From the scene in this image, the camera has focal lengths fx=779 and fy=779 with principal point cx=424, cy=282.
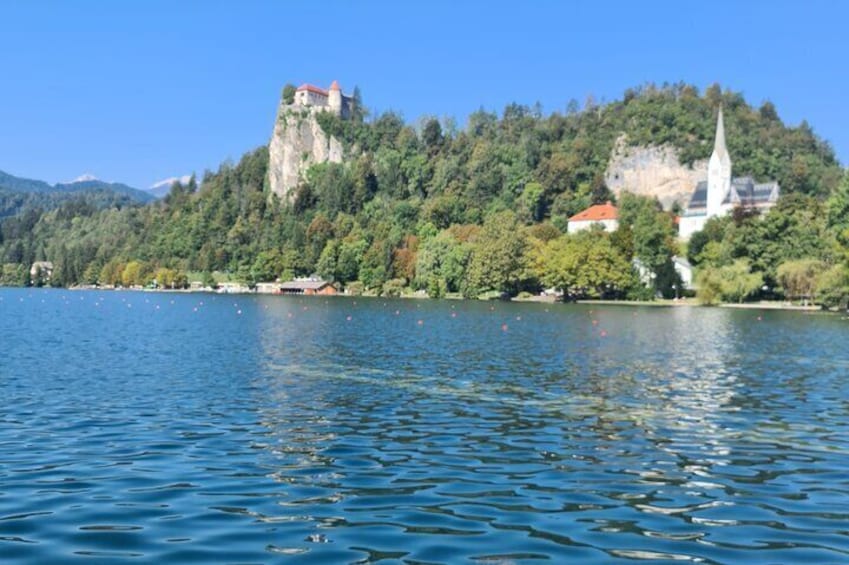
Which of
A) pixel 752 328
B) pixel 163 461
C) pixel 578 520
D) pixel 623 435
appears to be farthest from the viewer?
pixel 752 328

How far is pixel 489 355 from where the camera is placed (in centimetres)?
4294

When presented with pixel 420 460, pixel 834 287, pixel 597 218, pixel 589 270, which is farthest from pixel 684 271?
pixel 420 460

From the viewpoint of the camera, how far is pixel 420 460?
58.5 feet

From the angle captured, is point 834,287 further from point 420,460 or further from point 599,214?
point 599,214

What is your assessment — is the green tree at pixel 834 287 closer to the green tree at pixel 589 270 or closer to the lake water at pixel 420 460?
the green tree at pixel 589 270

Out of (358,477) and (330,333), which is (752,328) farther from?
(358,477)

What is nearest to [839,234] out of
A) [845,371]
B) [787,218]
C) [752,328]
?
[787,218]

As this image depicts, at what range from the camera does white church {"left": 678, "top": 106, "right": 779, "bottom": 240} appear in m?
184

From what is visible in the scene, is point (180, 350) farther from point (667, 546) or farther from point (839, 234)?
point (839, 234)

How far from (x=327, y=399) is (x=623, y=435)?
1060cm

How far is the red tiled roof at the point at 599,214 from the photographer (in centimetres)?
19209

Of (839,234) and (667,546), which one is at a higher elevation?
(839,234)

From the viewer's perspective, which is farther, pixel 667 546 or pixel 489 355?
pixel 489 355

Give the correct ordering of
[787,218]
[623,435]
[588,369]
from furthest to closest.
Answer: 1. [787,218]
2. [588,369]
3. [623,435]
